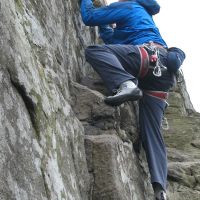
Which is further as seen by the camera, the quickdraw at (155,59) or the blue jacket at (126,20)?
the blue jacket at (126,20)

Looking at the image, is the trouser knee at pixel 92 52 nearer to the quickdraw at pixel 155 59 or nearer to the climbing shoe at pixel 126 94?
the quickdraw at pixel 155 59

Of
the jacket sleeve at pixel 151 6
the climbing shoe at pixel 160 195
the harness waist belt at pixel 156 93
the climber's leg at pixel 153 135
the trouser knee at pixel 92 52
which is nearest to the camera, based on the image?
the climbing shoe at pixel 160 195

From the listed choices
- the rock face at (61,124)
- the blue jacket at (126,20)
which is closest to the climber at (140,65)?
the blue jacket at (126,20)

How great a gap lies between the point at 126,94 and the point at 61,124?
1.69 metres

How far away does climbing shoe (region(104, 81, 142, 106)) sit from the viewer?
30.3ft

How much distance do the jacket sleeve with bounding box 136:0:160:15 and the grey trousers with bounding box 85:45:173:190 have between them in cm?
166

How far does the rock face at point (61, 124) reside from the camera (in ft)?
20.2

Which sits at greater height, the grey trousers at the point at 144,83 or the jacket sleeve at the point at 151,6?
the jacket sleeve at the point at 151,6

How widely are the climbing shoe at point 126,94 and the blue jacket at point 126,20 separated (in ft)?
5.71

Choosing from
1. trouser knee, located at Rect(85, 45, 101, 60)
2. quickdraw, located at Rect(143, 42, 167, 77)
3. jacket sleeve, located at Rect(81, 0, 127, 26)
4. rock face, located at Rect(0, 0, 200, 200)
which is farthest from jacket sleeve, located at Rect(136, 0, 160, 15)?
trouser knee, located at Rect(85, 45, 101, 60)

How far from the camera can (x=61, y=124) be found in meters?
7.90

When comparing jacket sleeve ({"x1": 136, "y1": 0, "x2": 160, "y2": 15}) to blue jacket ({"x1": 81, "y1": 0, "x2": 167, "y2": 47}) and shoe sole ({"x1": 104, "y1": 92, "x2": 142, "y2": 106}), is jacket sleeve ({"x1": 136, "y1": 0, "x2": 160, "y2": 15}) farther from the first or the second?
shoe sole ({"x1": 104, "y1": 92, "x2": 142, "y2": 106})

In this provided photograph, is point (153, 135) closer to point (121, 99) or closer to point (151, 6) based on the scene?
point (121, 99)

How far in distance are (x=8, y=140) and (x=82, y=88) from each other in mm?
4016
